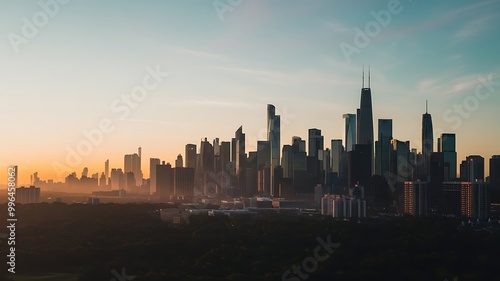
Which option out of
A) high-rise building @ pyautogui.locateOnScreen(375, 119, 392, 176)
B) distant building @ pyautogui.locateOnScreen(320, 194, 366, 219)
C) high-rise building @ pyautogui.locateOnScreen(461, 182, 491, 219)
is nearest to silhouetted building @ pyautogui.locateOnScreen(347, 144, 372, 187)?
high-rise building @ pyautogui.locateOnScreen(375, 119, 392, 176)

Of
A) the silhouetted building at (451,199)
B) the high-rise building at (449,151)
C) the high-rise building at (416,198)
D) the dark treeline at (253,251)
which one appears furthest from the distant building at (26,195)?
the high-rise building at (449,151)

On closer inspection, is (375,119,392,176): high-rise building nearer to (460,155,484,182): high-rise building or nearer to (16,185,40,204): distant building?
(460,155,484,182): high-rise building

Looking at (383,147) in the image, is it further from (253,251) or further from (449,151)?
(253,251)

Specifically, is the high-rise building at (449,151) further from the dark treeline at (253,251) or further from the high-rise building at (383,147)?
the dark treeline at (253,251)

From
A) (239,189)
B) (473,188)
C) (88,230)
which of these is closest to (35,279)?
(88,230)

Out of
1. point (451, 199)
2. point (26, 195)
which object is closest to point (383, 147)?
point (451, 199)

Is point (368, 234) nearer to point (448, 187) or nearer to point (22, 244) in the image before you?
point (22, 244)
